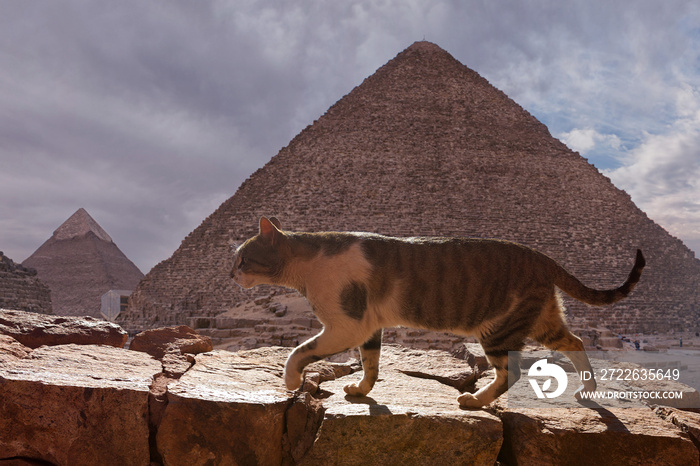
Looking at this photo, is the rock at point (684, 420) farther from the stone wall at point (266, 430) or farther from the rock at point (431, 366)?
the rock at point (431, 366)

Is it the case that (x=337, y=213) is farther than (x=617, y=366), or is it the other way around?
(x=337, y=213)

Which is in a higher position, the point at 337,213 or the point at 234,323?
the point at 337,213

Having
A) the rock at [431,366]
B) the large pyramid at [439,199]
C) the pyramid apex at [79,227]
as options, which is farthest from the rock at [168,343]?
the pyramid apex at [79,227]

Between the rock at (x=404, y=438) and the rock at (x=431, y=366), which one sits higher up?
the rock at (x=431, y=366)

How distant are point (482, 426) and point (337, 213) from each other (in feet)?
122

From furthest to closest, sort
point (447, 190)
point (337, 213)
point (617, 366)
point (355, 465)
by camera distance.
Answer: point (447, 190)
point (337, 213)
point (617, 366)
point (355, 465)

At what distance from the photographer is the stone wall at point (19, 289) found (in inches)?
803

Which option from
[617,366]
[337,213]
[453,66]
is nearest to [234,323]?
[617,366]

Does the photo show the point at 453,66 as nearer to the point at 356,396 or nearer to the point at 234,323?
the point at 234,323

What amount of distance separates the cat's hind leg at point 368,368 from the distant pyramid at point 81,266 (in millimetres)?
67596

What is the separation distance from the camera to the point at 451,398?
9.00 ft

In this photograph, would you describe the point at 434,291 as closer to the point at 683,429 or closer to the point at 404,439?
the point at 404,439

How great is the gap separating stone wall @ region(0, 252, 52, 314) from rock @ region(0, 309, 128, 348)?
20090mm

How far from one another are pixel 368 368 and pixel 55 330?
2.00m
